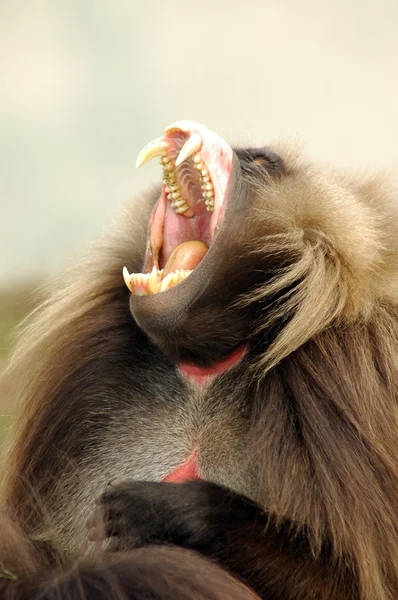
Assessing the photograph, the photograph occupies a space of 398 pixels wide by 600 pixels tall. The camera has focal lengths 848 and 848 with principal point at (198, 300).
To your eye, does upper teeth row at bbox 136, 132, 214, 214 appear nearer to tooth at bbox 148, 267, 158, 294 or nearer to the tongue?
the tongue

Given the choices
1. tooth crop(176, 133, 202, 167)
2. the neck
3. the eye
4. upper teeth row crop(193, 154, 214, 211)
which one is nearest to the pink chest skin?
the neck

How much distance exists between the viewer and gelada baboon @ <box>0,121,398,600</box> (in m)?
1.96

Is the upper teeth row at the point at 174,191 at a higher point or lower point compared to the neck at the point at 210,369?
higher

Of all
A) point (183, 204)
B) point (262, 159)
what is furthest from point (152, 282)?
point (262, 159)

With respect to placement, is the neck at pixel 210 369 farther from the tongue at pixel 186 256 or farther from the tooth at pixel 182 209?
the tooth at pixel 182 209

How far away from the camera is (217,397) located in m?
2.42

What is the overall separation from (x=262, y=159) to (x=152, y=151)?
41 cm

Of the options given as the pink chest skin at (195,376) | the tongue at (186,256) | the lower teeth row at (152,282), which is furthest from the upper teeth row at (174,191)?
the pink chest skin at (195,376)

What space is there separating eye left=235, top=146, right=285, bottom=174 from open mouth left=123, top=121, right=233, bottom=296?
0.49ft

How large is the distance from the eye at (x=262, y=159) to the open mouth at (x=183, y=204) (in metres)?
0.15

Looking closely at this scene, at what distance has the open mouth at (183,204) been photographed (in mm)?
2533

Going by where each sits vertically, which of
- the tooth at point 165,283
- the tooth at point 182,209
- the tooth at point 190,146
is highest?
the tooth at point 190,146

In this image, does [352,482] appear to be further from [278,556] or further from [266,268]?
[266,268]

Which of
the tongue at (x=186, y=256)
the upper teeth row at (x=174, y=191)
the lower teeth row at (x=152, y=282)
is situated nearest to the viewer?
the lower teeth row at (x=152, y=282)
